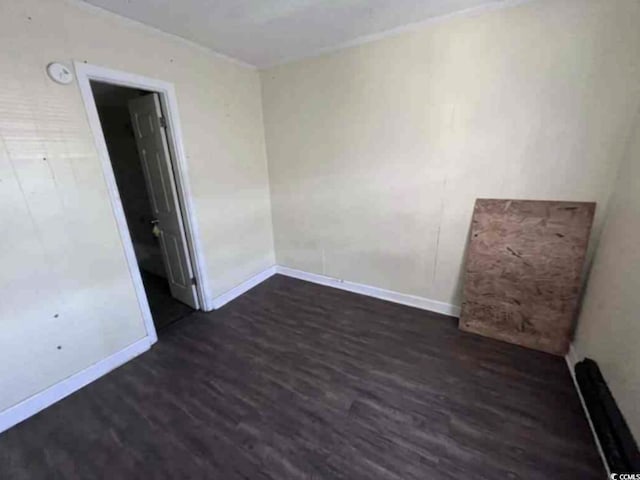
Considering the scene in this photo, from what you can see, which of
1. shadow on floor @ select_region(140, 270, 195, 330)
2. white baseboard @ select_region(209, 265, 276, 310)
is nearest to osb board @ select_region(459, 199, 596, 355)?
white baseboard @ select_region(209, 265, 276, 310)

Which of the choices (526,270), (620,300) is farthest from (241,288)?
(620,300)

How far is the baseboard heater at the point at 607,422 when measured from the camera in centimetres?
121

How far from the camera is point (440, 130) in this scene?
2.29 metres

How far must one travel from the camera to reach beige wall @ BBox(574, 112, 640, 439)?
1344 millimetres

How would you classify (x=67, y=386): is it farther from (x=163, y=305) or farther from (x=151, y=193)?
(x=151, y=193)

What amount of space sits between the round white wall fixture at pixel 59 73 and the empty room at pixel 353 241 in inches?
0.8

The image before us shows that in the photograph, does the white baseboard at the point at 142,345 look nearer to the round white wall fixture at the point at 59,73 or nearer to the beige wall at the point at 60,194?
the beige wall at the point at 60,194

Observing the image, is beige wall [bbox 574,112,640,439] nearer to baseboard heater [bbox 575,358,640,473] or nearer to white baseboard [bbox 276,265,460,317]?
baseboard heater [bbox 575,358,640,473]

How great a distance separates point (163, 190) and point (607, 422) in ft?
11.6

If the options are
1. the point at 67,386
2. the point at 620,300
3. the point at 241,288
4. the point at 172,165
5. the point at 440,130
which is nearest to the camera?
the point at 620,300

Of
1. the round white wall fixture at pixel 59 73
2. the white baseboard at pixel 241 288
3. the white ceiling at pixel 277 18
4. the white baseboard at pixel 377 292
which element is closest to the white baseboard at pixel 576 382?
the white baseboard at pixel 377 292

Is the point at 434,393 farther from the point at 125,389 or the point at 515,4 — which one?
the point at 515,4

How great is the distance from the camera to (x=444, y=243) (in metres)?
2.51

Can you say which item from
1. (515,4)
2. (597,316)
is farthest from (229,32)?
(597,316)
